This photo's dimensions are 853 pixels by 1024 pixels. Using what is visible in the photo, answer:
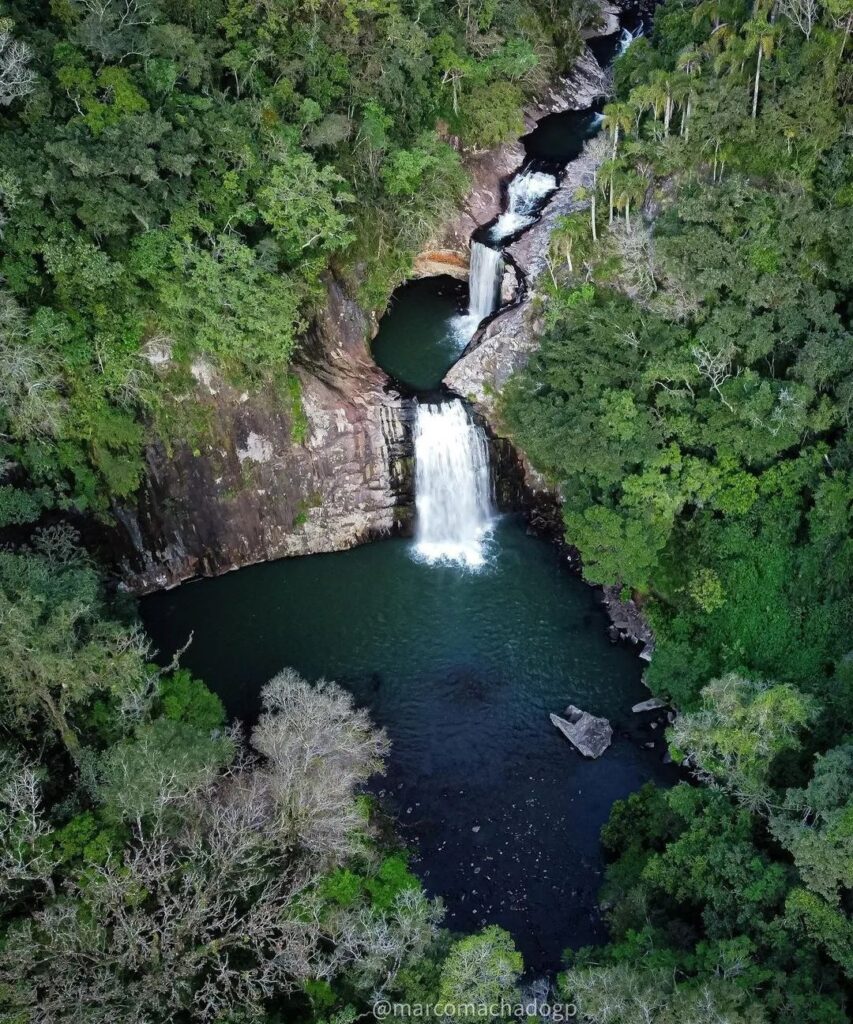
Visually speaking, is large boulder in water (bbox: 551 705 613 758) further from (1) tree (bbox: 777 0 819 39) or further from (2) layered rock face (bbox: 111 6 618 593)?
(1) tree (bbox: 777 0 819 39)

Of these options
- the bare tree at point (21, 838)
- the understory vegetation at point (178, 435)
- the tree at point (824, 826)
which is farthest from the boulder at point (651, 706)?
the bare tree at point (21, 838)

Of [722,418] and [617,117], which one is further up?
[617,117]

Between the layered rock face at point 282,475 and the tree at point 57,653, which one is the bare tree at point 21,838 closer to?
the tree at point 57,653

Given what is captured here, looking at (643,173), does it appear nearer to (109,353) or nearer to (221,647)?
(109,353)

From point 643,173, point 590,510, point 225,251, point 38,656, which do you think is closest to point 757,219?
point 643,173

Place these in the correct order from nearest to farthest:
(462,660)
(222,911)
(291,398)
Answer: (222,911)
(462,660)
(291,398)

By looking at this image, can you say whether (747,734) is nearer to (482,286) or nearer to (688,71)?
(482,286)

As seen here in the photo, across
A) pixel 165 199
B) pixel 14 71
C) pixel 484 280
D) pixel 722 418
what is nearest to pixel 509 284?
pixel 484 280
